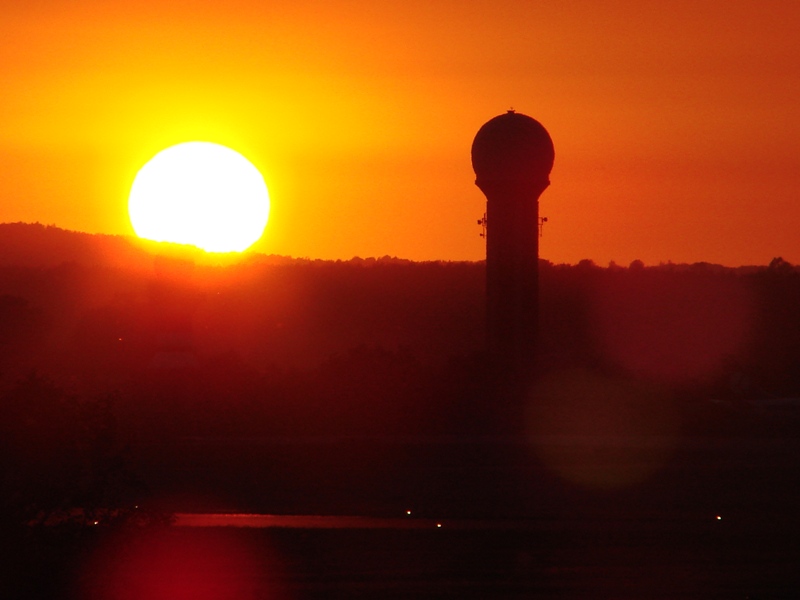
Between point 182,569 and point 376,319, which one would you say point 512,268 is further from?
point 376,319

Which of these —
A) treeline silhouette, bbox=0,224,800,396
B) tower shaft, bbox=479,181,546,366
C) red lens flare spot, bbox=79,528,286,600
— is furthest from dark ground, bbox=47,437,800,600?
treeline silhouette, bbox=0,224,800,396

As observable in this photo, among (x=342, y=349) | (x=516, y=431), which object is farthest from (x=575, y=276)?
(x=516, y=431)

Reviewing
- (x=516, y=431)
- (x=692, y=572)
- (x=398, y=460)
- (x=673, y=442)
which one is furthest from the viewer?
(x=516, y=431)

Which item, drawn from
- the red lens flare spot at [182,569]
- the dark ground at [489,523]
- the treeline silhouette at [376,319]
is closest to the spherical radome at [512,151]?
the treeline silhouette at [376,319]

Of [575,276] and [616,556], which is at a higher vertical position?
[575,276]

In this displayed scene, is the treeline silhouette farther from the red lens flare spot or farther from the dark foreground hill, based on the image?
the red lens flare spot

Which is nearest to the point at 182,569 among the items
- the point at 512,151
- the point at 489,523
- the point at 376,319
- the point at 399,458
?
the point at 489,523

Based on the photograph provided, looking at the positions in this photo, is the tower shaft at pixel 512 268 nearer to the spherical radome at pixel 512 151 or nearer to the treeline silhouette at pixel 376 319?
the spherical radome at pixel 512 151

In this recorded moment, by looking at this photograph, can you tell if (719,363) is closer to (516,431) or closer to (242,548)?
(516,431)
